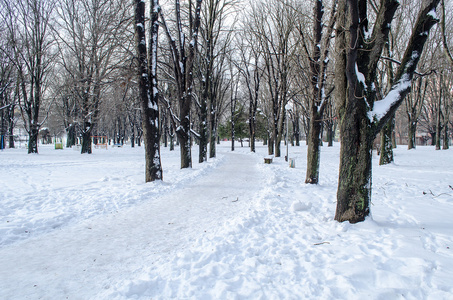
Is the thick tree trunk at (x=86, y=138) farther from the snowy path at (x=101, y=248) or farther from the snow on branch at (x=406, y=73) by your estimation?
the snow on branch at (x=406, y=73)

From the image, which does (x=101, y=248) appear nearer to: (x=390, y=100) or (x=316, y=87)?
(x=390, y=100)

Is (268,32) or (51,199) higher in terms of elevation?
(268,32)

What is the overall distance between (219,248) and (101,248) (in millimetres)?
1775

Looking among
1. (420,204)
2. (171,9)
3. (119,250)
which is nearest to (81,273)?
(119,250)

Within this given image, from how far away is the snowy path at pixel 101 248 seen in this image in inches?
100

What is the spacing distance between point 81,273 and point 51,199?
4192mm

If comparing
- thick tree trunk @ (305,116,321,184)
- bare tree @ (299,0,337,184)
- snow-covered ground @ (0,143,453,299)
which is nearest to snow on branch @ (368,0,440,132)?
snow-covered ground @ (0,143,453,299)

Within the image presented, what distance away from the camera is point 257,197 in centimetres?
648

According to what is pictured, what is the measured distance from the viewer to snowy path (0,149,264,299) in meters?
2.54

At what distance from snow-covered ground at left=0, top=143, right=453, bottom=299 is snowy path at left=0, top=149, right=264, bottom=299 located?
0.02m

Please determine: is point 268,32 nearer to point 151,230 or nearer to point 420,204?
point 420,204

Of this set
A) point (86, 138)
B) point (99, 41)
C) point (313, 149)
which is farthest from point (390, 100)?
point (86, 138)

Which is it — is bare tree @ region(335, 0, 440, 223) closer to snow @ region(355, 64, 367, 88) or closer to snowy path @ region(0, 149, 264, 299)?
snow @ region(355, 64, 367, 88)

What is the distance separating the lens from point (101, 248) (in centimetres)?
342
